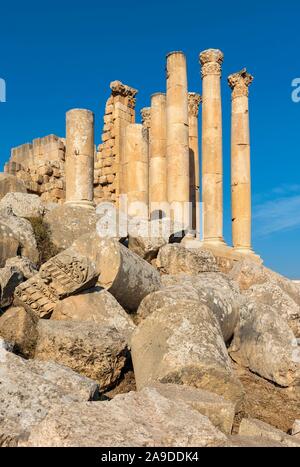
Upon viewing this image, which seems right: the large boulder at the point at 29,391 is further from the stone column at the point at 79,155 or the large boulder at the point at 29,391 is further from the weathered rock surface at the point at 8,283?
the stone column at the point at 79,155

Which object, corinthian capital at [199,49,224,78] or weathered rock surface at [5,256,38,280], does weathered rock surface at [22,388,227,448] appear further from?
corinthian capital at [199,49,224,78]

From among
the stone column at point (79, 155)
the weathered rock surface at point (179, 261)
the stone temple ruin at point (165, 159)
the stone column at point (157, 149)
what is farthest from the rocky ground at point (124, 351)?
the stone column at point (157, 149)

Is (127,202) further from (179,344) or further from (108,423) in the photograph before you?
(108,423)

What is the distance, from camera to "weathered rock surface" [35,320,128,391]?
547 cm

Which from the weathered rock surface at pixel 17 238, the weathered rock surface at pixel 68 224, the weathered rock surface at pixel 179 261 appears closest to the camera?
the weathered rock surface at pixel 17 238

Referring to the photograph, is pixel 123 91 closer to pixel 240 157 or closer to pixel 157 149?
pixel 157 149

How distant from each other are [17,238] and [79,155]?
623 cm

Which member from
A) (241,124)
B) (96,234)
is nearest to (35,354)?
(96,234)

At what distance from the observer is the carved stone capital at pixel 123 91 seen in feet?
68.4

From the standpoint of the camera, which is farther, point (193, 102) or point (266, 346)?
point (193, 102)

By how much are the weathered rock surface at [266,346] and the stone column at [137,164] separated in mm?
11525

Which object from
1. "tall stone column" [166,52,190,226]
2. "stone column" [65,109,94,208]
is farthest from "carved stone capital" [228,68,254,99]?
"stone column" [65,109,94,208]

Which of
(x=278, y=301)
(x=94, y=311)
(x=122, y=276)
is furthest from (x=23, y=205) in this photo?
(x=278, y=301)

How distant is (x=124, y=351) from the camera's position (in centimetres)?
580
